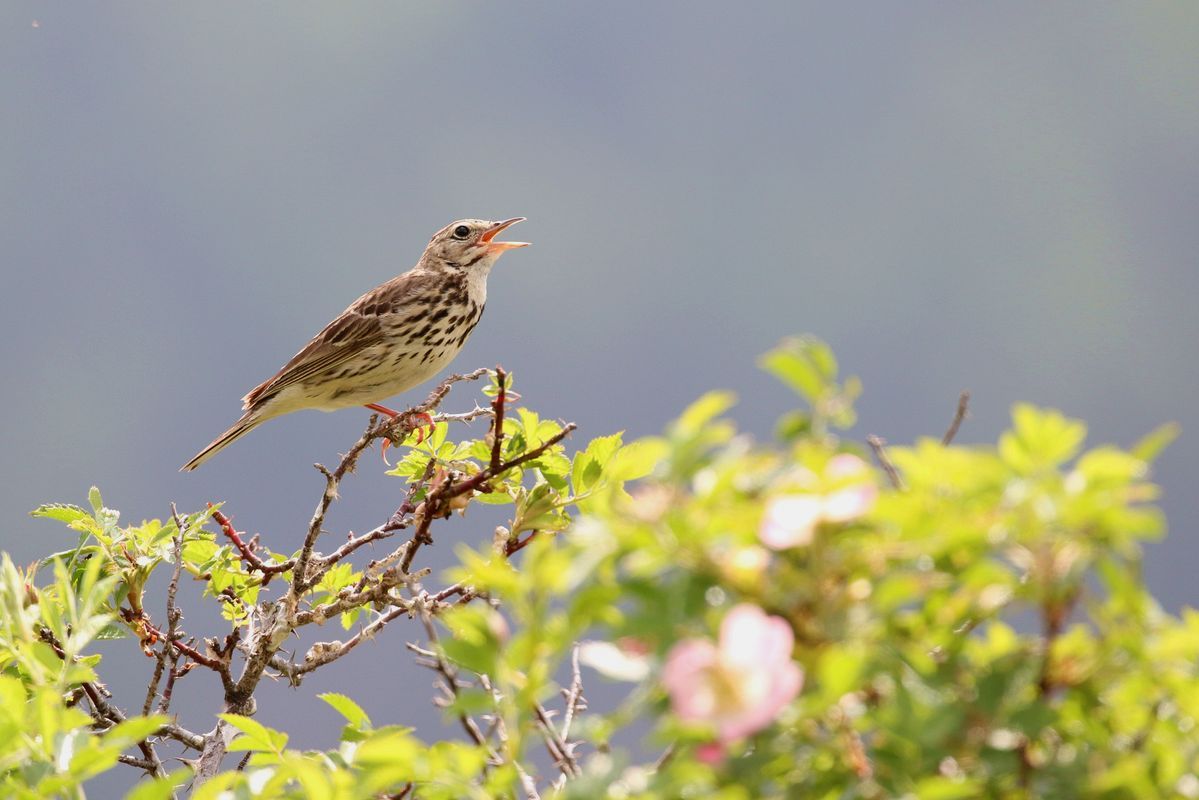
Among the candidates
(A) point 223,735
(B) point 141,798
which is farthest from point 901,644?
(A) point 223,735

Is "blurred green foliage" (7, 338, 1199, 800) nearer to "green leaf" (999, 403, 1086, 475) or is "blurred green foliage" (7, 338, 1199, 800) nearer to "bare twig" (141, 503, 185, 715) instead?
"green leaf" (999, 403, 1086, 475)

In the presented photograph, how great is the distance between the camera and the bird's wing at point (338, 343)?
4789 mm

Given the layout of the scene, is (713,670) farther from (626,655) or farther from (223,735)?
(223,735)

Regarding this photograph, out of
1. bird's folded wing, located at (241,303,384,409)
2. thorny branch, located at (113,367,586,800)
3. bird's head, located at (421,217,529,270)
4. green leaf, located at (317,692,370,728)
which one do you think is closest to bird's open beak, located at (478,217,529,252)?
bird's head, located at (421,217,529,270)

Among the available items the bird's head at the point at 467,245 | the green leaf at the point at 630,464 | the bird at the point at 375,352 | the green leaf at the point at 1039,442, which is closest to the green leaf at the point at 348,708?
the green leaf at the point at 630,464

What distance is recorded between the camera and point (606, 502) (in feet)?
3.21

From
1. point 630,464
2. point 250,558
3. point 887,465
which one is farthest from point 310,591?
point 887,465

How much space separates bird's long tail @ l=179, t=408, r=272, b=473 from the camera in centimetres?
470

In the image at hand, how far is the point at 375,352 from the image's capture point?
15.6 feet

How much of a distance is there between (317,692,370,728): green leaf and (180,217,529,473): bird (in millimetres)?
3210

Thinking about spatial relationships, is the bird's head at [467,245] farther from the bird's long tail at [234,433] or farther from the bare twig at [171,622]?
the bare twig at [171,622]

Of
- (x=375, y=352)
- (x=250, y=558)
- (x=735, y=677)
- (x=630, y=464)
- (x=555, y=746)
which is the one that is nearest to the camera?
(x=735, y=677)

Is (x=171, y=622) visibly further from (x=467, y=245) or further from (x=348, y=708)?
(x=467, y=245)

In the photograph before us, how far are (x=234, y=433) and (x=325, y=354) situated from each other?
47 cm
